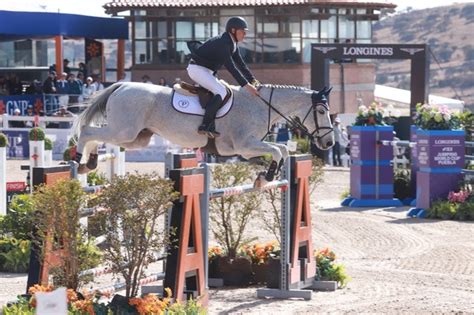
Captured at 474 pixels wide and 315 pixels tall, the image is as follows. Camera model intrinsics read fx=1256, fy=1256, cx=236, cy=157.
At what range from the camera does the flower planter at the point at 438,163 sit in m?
19.0

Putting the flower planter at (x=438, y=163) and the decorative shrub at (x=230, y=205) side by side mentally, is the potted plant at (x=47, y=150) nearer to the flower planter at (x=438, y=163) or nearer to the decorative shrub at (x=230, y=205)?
the decorative shrub at (x=230, y=205)

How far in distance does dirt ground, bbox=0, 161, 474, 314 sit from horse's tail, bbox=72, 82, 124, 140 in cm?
157

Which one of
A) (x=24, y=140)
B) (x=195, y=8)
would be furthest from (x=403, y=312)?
(x=195, y=8)

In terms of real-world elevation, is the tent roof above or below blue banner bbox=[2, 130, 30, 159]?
above

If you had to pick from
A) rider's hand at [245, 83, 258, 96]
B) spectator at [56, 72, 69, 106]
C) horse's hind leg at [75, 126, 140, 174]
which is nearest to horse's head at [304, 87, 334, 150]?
rider's hand at [245, 83, 258, 96]

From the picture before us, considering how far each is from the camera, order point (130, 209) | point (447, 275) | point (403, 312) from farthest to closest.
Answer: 1. point (447, 275)
2. point (403, 312)
3. point (130, 209)

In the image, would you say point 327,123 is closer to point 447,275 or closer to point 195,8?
point 447,275

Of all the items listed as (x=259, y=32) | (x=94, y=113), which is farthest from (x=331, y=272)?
(x=259, y=32)

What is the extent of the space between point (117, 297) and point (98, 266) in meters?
1.13

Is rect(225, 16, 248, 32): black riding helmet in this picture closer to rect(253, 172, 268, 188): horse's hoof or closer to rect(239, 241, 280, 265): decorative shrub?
rect(253, 172, 268, 188): horse's hoof

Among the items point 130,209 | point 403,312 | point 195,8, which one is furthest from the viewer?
point 195,8

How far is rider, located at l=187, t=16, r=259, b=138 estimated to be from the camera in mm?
11625

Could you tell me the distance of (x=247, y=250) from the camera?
12.0 m

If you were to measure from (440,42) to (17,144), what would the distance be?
82.1 metres
